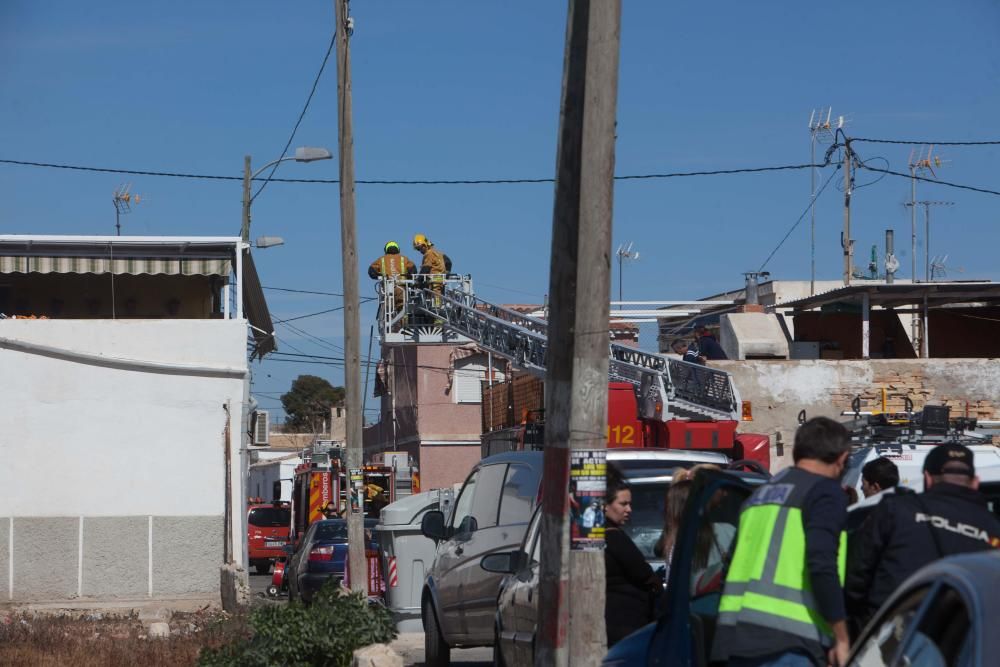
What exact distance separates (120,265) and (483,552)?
13.3 metres

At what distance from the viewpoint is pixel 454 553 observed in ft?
37.1

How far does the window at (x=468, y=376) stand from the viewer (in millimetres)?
45500

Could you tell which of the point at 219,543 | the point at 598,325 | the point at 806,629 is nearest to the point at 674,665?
the point at 806,629

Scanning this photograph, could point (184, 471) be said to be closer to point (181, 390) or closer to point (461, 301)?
point (181, 390)

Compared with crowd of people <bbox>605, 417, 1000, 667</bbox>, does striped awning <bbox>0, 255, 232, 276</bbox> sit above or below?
above

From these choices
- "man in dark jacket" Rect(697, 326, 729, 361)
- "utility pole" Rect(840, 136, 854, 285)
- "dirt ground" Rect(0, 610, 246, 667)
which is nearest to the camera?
"dirt ground" Rect(0, 610, 246, 667)

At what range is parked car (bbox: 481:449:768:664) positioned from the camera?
27.7ft

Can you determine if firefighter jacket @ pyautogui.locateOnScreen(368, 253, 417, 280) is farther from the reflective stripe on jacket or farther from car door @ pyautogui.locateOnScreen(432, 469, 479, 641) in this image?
the reflective stripe on jacket

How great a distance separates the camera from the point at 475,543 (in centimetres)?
1085

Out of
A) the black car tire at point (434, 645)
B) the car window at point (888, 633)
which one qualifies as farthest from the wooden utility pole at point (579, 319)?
the black car tire at point (434, 645)

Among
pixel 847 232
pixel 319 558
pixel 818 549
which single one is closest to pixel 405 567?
pixel 319 558

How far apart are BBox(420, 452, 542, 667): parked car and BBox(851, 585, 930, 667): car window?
570cm

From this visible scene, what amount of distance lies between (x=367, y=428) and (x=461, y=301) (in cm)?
3073

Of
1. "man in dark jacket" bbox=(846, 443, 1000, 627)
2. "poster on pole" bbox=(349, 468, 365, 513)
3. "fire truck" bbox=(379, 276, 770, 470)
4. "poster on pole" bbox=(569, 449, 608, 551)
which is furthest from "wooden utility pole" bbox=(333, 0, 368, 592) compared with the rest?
"man in dark jacket" bbox=(846, 443, 1000, 627)
